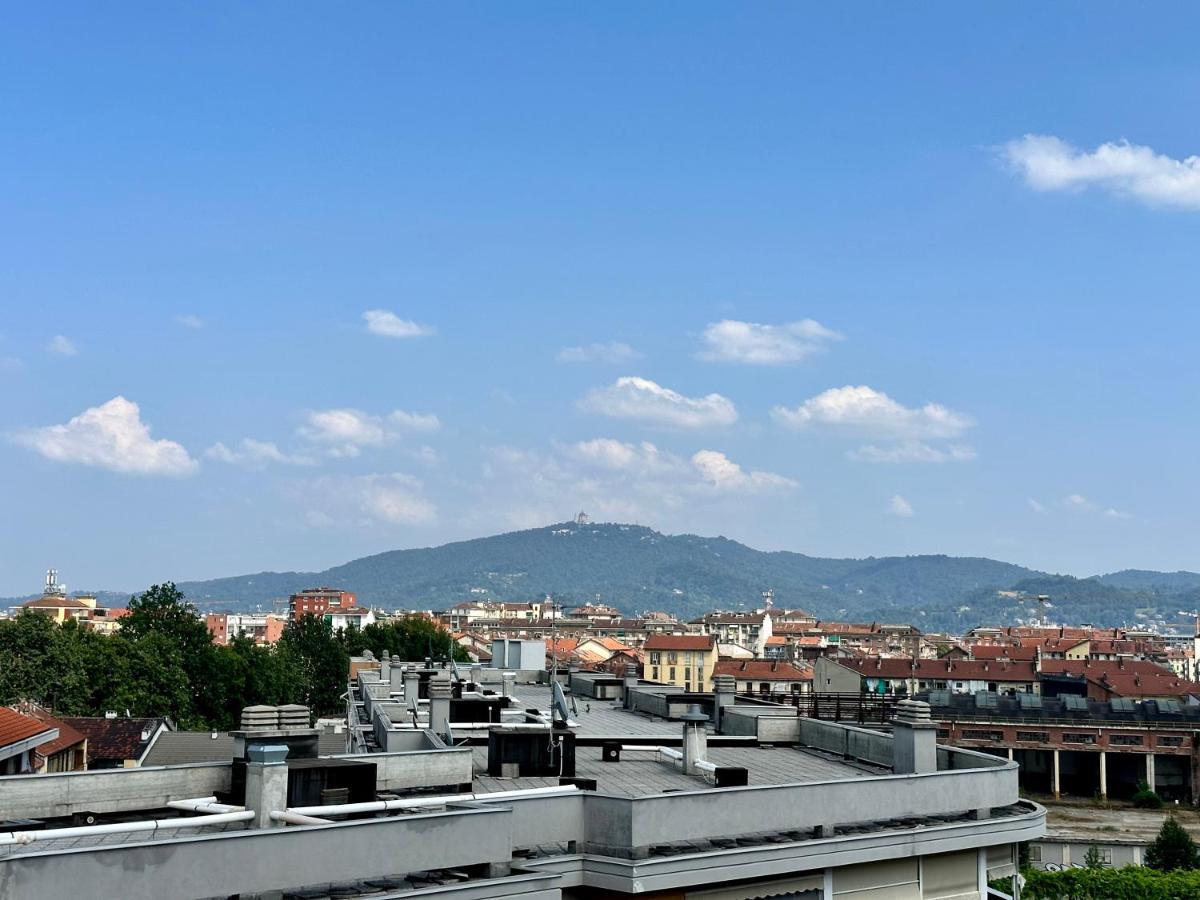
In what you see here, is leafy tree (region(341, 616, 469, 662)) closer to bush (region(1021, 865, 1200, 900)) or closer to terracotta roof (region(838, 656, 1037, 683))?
terracotta roof (region(838, 656, 1037, 683))

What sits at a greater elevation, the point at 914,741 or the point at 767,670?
the point at 914,741

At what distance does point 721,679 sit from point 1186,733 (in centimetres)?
7670

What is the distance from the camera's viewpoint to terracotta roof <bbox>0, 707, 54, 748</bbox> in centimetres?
2783

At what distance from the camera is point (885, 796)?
46.9 feet

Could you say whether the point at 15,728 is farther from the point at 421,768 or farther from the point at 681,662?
the point at 681,662

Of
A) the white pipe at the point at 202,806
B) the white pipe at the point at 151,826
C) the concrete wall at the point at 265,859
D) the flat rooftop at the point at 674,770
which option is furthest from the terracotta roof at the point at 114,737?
the concrete wall at the point at 265,859

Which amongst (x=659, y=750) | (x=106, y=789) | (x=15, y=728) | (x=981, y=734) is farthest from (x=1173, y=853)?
(x=106, y=789)

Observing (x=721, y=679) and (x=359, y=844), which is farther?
(x=721, y=679)

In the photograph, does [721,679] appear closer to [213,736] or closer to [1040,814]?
[1040,814]

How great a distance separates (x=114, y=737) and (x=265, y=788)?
150 ft

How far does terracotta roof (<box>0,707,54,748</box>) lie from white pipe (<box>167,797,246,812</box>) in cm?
1669

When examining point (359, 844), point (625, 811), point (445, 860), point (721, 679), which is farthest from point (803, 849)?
point (721, 679)

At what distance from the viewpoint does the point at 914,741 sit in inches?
644

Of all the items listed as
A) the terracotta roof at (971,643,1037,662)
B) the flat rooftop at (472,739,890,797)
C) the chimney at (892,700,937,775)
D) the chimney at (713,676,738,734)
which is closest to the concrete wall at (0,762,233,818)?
the flat rooftop at (472,739,890,797)
